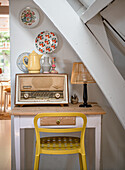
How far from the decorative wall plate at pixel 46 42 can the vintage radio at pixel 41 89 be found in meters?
0.39

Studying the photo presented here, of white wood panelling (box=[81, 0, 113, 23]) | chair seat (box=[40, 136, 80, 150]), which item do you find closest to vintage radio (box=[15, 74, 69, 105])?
chair seat (box=[40, 136, 80, 150])

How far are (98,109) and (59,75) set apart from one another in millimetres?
503

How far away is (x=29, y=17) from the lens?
8.11ft

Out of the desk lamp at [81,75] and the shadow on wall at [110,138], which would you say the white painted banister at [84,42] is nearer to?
the desk lamp at [81,75]

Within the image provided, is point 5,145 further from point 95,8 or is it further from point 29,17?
point 95,8

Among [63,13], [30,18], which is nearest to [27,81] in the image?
[30,18]

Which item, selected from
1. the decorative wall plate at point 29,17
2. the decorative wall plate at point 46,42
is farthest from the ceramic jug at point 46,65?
the decorative wall plate at point 29,17

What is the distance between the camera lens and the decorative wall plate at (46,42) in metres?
2.49

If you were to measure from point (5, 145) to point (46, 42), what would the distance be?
1894 millimetres

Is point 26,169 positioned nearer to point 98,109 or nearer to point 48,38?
point 98,109

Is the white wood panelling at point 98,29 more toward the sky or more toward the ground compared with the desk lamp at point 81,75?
more toward the sky

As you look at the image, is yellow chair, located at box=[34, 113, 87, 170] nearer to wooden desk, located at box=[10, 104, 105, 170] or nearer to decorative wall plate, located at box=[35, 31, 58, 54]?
wooden desk, located at box=[10, 104, 105, 170]

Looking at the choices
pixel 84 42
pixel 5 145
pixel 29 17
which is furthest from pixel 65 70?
pixel 5 145

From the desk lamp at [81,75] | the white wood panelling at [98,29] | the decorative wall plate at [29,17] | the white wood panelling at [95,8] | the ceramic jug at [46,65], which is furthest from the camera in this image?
the decorative wall plate at [29,17]
